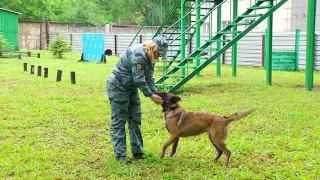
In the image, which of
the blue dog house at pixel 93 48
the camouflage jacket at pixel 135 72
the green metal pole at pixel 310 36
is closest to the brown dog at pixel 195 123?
the camouflage jacket at pixel 135 72

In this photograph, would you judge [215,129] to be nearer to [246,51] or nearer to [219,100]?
[219,100]

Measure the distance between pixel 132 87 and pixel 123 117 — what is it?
1.29ft

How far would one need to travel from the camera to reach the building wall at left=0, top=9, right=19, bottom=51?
29594 millimetres

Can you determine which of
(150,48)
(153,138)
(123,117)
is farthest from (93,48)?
(150,48)

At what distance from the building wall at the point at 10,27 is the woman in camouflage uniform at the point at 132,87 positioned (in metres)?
26.2

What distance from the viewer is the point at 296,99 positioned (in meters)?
10.2

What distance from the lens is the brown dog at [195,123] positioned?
5277 mm

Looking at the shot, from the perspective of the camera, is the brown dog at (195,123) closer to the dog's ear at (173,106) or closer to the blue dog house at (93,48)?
the dog's ear at (173,106)

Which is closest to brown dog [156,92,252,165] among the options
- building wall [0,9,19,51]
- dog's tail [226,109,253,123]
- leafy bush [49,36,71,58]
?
dog's tail [226,109,253,123]

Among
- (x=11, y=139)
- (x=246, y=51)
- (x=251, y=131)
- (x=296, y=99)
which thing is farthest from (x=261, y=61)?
(x=11, y=139)

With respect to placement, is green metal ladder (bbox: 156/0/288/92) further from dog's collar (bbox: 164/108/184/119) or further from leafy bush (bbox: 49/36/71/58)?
leafy bush (bbox: 49/36/71/58)

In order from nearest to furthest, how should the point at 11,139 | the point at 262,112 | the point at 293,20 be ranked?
the point at 11,139, the point at 262,112, the point at 293,20

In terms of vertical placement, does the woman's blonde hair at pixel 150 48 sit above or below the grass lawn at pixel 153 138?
above

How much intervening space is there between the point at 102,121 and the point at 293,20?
21.9m
